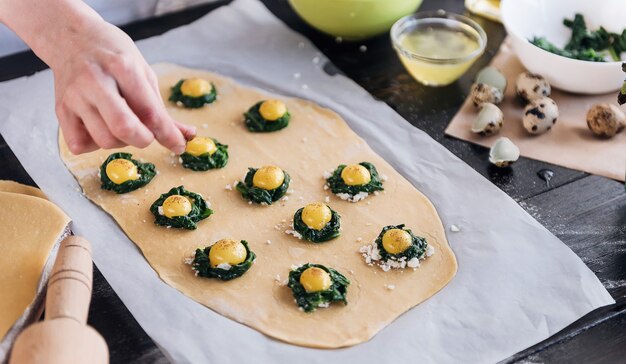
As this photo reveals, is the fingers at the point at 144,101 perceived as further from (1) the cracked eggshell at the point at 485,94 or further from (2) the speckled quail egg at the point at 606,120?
(2) the speckled quail egg at the point at 606,120

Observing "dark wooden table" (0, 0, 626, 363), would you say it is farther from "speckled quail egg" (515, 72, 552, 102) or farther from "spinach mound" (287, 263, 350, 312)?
"spinach mound" (287, 263, 350, 312)

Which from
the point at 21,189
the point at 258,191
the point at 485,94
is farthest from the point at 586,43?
the point at 21,189

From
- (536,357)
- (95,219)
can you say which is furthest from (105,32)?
(536,357)

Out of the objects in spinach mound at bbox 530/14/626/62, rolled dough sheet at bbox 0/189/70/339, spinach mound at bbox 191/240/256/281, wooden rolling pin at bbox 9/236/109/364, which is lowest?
spinach mound at bbox 191/240/256/281

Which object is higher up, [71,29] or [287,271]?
[71,29]

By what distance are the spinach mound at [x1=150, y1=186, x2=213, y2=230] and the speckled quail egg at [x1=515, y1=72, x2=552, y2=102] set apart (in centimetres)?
94

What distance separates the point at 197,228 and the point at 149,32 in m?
0.90

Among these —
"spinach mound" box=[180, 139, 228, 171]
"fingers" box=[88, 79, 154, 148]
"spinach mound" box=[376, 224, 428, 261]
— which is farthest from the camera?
"spinach mound" box=[180, 139, 228, 171]

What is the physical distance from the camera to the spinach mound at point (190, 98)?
2125mm

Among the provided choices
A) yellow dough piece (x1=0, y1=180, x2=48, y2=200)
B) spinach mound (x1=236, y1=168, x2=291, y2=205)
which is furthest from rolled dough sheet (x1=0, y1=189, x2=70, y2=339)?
spinach mound (x1=236, y1=168, x2=291, y2=205)

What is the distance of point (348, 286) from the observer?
1.61 meters

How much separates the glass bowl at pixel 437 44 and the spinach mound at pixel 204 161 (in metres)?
0.62

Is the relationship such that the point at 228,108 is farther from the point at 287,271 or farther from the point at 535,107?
the point at 535,107

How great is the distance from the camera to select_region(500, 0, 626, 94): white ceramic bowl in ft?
6.81
